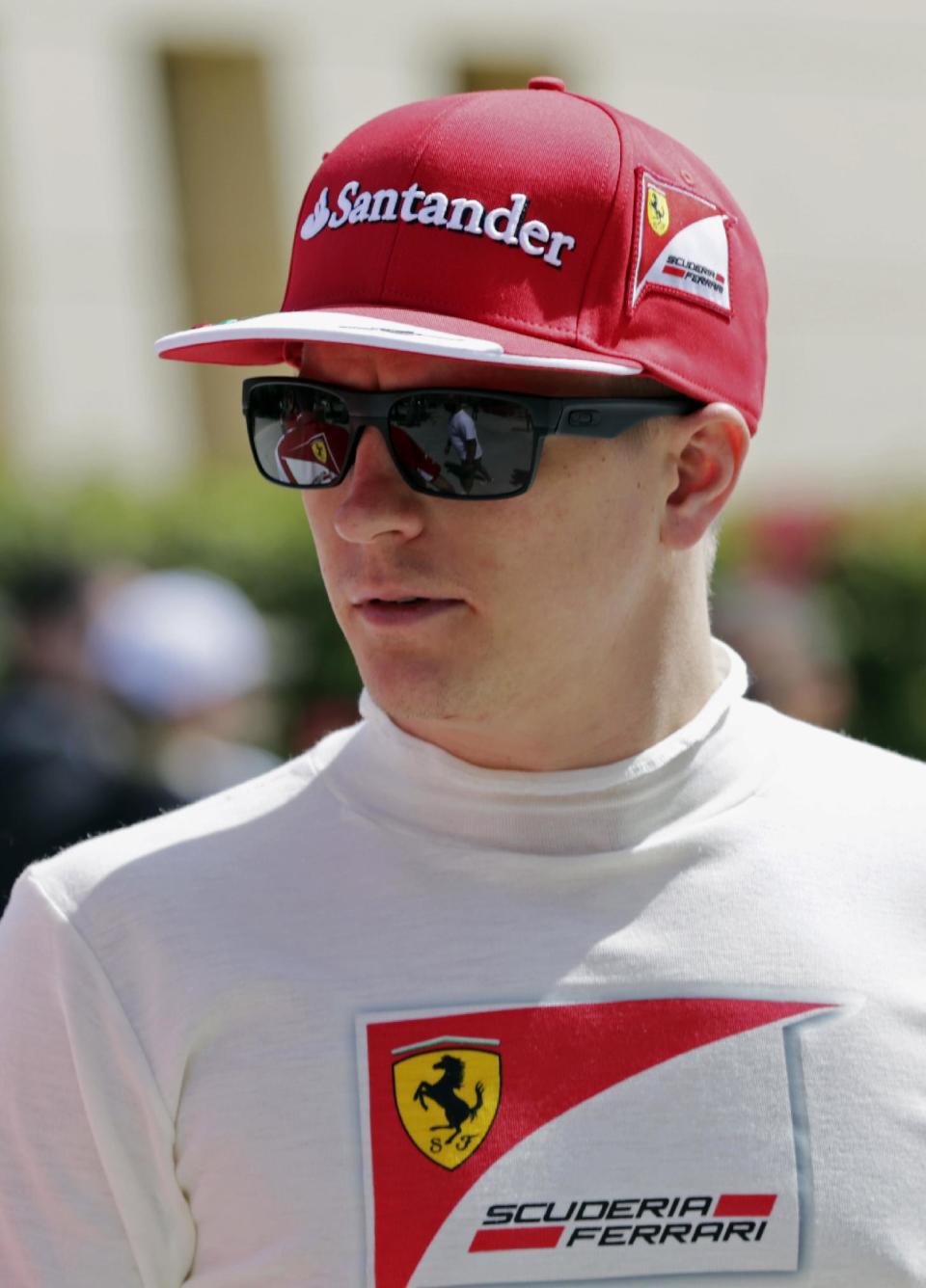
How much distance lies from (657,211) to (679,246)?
0.05 m

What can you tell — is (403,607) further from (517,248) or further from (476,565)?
(517,248)

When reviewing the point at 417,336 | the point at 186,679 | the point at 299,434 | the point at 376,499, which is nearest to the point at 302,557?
the point at 186,679

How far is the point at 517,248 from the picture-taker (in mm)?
2141

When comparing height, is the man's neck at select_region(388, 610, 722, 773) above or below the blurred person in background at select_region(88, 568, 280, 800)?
above

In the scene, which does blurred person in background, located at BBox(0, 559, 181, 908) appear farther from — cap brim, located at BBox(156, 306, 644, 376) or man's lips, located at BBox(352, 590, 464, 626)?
cap brim, located at BBox(156, 306, 644, 376)

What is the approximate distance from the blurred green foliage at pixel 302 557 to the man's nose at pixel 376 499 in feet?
20.1

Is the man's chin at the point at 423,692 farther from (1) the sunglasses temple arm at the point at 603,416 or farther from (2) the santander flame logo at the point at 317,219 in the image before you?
(2) the santander flame logo at the point at 317,219

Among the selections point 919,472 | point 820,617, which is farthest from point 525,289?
point 919,472

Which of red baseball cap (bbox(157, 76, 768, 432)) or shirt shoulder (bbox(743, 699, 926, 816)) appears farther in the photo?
shirt shoulder (bbox(743, 699, 926, 816))

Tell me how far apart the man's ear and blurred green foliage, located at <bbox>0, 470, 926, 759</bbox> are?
6069mm

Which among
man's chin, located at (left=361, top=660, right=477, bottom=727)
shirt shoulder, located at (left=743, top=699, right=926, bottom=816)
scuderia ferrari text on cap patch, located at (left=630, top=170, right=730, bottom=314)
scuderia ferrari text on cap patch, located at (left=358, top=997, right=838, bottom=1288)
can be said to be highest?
scuderia ferrari text on cap patch, located at (left=630, top=170, right=730, bottom=314)

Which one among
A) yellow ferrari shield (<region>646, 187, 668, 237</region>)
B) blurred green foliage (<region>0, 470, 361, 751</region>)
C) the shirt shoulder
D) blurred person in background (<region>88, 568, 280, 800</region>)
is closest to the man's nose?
yellow ferrari shield (<region>646, 187, 668, 237</region>)

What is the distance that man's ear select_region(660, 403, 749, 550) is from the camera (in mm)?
2295

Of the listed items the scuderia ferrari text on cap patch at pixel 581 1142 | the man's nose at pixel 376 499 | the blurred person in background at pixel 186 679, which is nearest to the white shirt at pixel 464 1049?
the scuderia ferrari text on cap patch at pixel 581 1142
